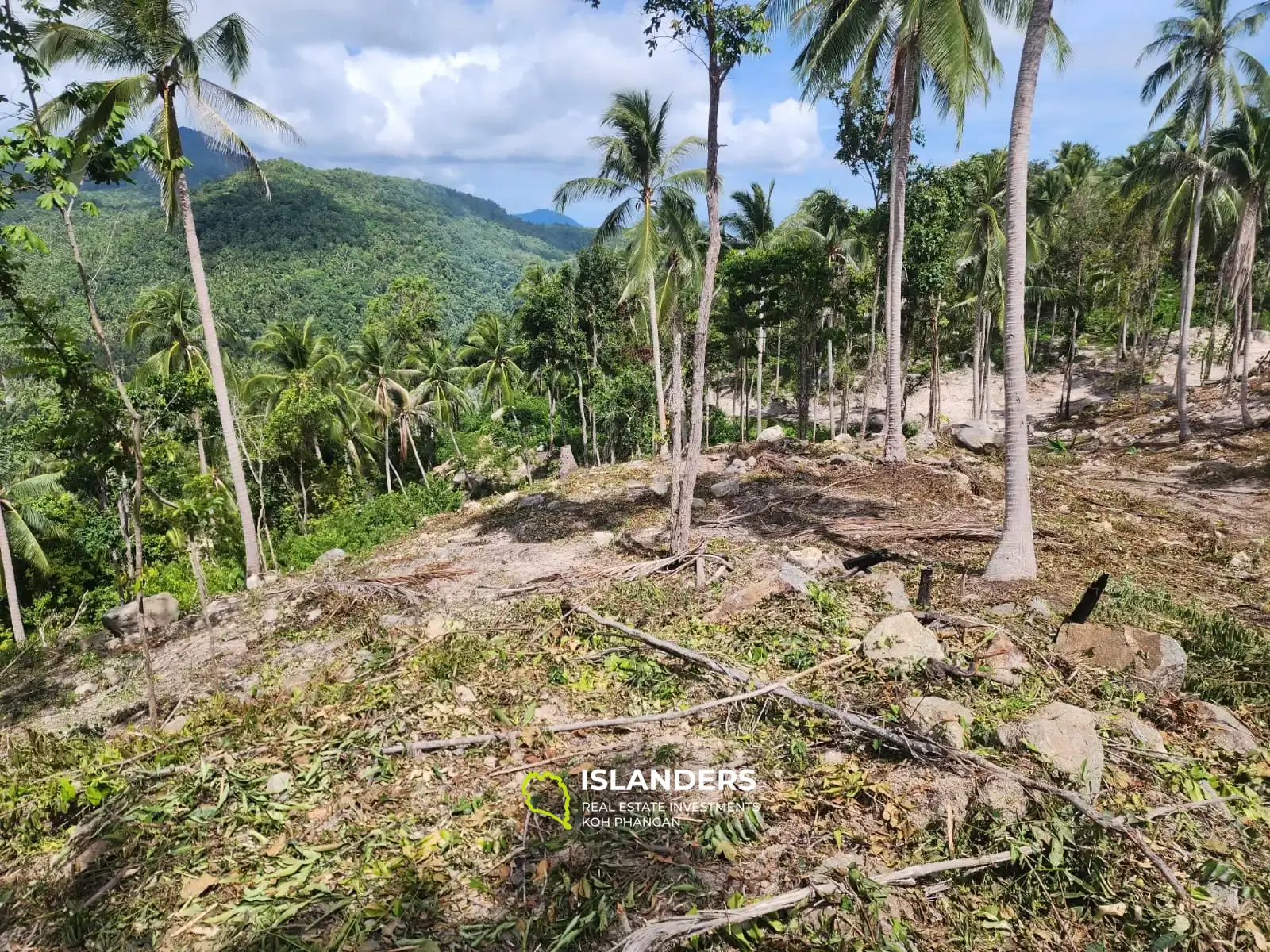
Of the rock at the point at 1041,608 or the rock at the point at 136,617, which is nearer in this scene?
the rock at the point at 1041,608

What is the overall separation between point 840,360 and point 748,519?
80.4 ft

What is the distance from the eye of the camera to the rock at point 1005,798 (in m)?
3.59

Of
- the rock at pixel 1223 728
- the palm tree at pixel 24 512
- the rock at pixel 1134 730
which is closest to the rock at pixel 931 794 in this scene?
the rock at pixel 1134 730

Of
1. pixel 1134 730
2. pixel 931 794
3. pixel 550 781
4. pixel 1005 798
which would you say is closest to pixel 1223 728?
pixel 1134 730

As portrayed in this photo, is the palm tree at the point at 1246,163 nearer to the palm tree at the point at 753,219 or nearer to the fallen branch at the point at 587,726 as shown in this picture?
the palm tree at the point at 753,219

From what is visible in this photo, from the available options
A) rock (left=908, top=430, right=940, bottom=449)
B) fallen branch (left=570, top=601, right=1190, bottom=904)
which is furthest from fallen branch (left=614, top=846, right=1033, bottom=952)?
rock (left=908, top=430, right=940, bottom=449)

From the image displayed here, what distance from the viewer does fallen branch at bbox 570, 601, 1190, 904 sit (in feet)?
10.8

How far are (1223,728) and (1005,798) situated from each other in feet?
6.80

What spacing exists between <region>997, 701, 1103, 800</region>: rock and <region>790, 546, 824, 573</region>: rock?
3.65m

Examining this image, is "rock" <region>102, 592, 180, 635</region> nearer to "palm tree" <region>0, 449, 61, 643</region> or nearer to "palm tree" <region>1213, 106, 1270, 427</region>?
"palm tree" <region>0, 449, 61, 643</region>

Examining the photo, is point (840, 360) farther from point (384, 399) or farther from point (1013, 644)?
point (1013, 644)

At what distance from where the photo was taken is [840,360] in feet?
108

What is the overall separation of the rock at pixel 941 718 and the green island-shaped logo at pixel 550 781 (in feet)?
7.51

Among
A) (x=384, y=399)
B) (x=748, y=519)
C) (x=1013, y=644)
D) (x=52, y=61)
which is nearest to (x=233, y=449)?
(x=52, y=61)
